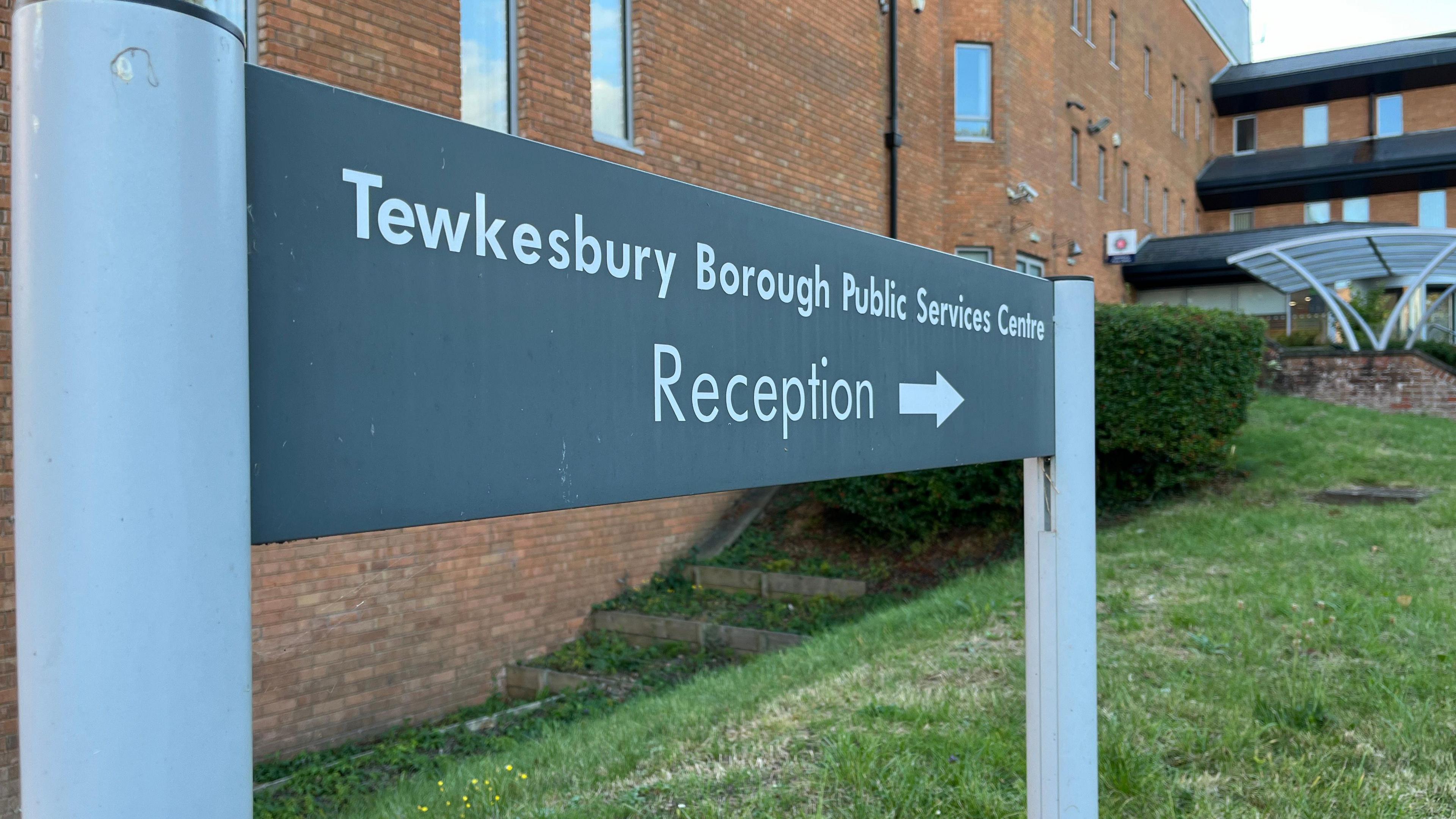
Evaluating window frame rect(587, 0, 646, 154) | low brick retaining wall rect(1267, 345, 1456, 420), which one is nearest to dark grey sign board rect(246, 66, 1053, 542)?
window frame rect(587, 0, 646, 154)

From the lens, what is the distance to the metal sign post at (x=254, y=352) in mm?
831

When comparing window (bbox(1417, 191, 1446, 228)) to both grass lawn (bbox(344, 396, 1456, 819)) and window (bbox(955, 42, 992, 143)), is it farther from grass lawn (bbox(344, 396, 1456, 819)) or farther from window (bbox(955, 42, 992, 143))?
grass lawn (bbox(344, 396, 1456, 819))

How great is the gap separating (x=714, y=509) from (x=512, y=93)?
4306mm

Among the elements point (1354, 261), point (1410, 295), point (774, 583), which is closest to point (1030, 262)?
point (1354, 261)

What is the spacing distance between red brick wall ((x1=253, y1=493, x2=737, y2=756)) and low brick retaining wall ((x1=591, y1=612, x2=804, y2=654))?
0.28 m

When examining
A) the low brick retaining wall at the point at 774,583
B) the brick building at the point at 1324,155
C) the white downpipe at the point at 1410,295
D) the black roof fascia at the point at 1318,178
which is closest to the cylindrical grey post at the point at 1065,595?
the low brick retaining wall at the point at 774,583

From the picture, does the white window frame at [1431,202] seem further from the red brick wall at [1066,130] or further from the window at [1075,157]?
the window at [1075,157]

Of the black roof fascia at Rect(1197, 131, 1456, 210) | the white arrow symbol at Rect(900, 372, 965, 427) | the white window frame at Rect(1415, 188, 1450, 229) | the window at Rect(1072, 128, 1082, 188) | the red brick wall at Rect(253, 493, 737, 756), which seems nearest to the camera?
the white arrow symbol at Rect(900, 372, 965, 427)

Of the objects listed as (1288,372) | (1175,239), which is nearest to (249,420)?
(1288,372)

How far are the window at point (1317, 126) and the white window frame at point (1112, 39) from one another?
14.1 metres

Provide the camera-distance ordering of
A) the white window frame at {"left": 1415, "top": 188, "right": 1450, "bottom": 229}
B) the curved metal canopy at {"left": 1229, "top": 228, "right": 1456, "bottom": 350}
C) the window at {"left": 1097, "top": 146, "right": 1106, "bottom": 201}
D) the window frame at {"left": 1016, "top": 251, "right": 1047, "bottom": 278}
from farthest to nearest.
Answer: the white window frame at {"left": 1415, "top": 188, "right": 1450, "bottom": 229} < the window at {"left": 1097, "top": 146, "right": 1106, "bottom": 201} < the curved metal canopy at {"left": 1229, "top": 228, "right": 1456, "bottom": 350} < the window frame at {"left": 1016, "top": 251, "right": 1047, "bottom": 278}

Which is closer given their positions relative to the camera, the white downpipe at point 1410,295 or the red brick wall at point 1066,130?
the red brick wall at point 1066,130

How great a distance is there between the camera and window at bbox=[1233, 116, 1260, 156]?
3431 cm

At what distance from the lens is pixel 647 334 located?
1300 millimetres
